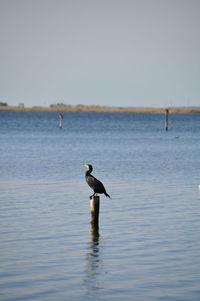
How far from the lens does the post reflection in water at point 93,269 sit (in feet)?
43.9

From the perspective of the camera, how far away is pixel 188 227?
19312 mm

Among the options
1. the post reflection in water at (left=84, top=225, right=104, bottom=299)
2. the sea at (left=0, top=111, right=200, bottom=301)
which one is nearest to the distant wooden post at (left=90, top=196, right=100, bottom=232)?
the sea at (left=0, top=111, right=200, bottom=301)

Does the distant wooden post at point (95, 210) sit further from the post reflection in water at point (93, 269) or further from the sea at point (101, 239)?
the post reflection in water at point (93, 269)

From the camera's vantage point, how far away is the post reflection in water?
13.4m

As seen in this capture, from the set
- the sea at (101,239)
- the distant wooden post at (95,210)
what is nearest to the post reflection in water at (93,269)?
the sea at (101,239)

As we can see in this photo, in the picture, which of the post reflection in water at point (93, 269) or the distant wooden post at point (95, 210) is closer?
the post reflection in water at point (93, 269)

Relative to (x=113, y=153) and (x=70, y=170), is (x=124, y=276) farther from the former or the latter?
(x=113, y=153)

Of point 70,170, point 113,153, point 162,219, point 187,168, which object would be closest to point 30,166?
point 70,170

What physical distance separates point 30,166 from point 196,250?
21622mm

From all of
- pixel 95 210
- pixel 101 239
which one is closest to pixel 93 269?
pixel 101 239

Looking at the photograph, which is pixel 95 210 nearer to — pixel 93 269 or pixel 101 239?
pixel 101 239

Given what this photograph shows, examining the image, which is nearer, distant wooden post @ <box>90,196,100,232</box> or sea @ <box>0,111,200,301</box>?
sea @ <box>0,111,200,301</box>

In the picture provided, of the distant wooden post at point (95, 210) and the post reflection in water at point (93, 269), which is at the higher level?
the distant wooden post at point (95, 210)

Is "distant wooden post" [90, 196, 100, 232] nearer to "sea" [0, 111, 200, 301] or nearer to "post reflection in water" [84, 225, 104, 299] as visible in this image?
"sea" [0, 111, 200, 301]
